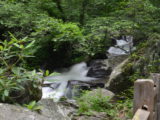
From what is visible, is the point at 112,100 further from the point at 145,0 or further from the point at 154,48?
the point at 145,0

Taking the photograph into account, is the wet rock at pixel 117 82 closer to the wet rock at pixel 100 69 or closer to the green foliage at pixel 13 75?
the wet rock at pixel 100 69

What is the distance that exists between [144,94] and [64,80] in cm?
749

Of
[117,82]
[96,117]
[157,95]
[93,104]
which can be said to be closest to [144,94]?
[157,95]

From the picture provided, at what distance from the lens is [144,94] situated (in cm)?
216

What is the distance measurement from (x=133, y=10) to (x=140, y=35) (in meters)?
0.99

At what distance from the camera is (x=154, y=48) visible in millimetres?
6555

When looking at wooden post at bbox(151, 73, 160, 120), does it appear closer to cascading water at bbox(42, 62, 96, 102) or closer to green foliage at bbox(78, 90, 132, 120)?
green foliage at bbox(78, 90, 132, 120)

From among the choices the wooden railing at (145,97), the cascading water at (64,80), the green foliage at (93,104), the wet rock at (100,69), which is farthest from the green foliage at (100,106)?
the wet rock at (100,69)

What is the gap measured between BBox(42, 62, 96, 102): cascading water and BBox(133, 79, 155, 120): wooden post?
478cm

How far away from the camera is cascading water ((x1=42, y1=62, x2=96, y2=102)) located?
26.6ft

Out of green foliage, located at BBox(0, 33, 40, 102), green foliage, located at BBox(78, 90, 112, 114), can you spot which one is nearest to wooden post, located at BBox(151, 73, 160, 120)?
green foliage, located at BBox(0, 33, 40, 102)

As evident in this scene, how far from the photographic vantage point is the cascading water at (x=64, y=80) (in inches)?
319

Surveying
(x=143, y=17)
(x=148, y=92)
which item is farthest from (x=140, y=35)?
(x=148, y=92)

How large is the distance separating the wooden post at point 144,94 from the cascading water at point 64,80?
478 cm
